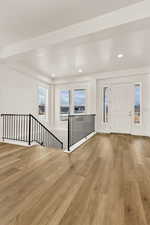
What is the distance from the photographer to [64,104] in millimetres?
7289

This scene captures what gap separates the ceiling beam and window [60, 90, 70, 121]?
12.8 ft

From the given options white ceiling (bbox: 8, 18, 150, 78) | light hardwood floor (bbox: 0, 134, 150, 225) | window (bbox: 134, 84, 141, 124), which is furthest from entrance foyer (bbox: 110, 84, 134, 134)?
light hardwood floor (bbox: 0, 134, 150, 225)

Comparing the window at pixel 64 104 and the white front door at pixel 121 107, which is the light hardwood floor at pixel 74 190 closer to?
the white front door at pixel 121 107

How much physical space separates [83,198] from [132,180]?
2.94ft

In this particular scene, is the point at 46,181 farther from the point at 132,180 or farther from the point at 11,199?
the point at 132,180

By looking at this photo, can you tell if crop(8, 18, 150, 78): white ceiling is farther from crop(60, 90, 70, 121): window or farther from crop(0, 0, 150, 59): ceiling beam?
crop(60, 90, 70, 121): window

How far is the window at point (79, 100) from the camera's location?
6676mm

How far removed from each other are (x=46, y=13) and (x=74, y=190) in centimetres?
311

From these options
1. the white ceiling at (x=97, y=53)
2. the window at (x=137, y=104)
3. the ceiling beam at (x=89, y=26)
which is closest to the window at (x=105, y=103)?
the white ceiling at (x=97, y=53)

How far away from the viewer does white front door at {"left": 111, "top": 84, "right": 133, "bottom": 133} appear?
5.61m

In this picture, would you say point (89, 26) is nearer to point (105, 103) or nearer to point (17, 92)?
point (17, 92)

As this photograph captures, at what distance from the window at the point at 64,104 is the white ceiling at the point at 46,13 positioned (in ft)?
14.1

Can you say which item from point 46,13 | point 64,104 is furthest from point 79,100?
point 46,13

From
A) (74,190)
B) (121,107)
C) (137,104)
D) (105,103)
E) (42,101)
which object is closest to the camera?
(74,190)
